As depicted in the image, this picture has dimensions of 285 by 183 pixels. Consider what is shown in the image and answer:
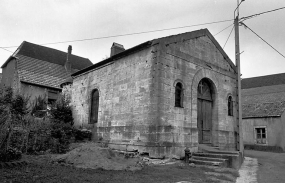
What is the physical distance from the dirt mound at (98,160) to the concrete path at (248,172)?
11.6 ft

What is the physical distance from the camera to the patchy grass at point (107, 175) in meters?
6.27

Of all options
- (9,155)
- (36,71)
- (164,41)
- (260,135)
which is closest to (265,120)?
(260,135)

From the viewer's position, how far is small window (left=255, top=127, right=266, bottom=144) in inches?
831

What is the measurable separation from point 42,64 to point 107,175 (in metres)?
22.8

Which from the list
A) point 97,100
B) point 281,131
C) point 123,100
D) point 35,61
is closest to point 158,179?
point 123,100

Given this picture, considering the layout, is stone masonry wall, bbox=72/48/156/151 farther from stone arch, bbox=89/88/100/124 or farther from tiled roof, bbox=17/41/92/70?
tiled roof, bbox=17/41/92/70

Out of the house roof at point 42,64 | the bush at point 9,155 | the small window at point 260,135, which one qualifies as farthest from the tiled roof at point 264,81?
the bush at point 9,155

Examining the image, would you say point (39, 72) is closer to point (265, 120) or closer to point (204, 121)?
point (204, 121)

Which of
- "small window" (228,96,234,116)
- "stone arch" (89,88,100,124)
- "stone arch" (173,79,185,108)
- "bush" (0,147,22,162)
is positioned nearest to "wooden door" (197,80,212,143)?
"small window" (228,96,234,116)

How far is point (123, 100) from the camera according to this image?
41.4 ft

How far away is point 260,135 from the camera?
2138 cm

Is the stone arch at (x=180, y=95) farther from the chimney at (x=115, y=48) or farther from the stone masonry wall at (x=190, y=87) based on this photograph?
the chimney at (x=115, y=48)

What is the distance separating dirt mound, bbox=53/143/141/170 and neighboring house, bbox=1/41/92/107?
14.6 metres

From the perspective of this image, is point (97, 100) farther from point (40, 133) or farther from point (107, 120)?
point (40, 133)
